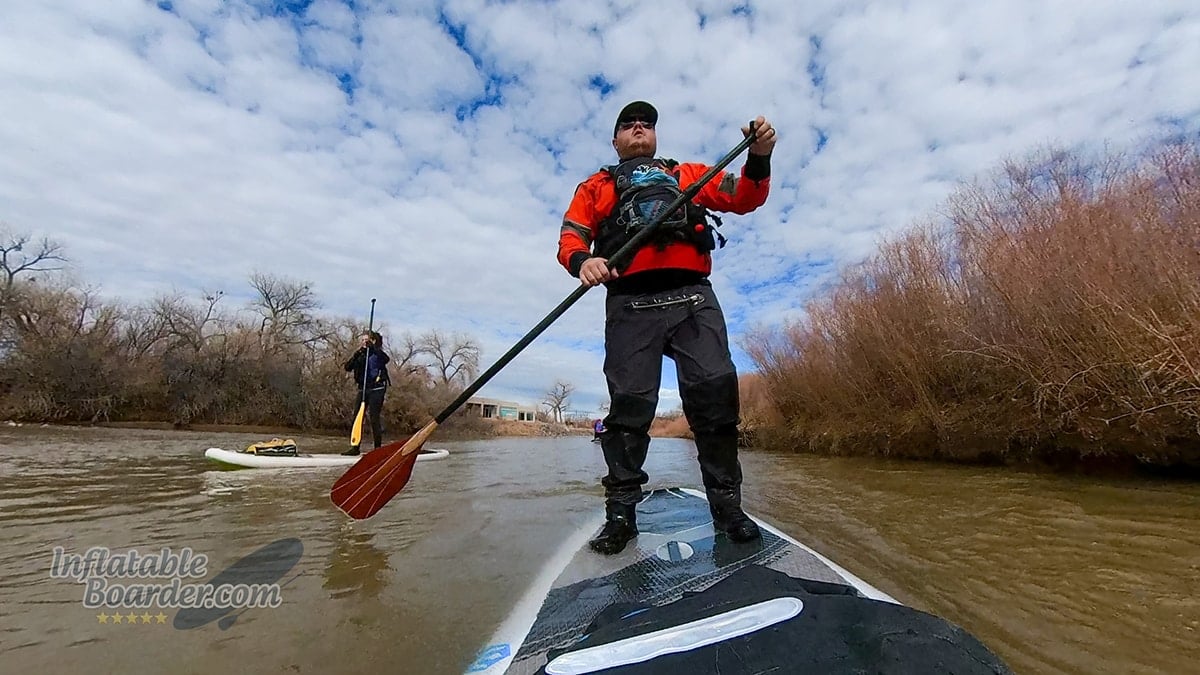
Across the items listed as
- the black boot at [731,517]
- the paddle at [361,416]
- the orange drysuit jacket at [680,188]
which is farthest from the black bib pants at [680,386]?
the paddle at [361,416]

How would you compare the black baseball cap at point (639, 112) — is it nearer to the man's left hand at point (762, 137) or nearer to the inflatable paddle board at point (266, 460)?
the man's left hand at point (762, 137)

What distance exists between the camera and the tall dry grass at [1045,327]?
4.41m

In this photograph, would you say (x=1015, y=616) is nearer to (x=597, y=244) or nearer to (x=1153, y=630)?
(x=1153, y=630)

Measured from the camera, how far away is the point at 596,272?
2027 millimetres

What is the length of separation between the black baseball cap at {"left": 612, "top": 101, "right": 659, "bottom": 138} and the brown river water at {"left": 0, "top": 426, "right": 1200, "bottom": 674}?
1.99 metres

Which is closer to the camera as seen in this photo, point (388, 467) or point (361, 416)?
point (388, 467)

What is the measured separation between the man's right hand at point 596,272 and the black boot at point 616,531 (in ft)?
2.81

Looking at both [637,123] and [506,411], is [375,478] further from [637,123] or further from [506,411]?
[506,411]

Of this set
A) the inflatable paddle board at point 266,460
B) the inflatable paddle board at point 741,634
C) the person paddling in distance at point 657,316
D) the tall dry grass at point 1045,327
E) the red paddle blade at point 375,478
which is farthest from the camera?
the inflatable paddle board at point 266,460

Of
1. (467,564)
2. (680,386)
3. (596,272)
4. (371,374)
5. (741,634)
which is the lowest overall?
(467,564)

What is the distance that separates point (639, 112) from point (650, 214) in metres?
0.59

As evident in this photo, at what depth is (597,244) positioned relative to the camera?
237 cm

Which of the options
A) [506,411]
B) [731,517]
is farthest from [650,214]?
[506,411]

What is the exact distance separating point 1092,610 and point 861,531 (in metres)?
1.18
